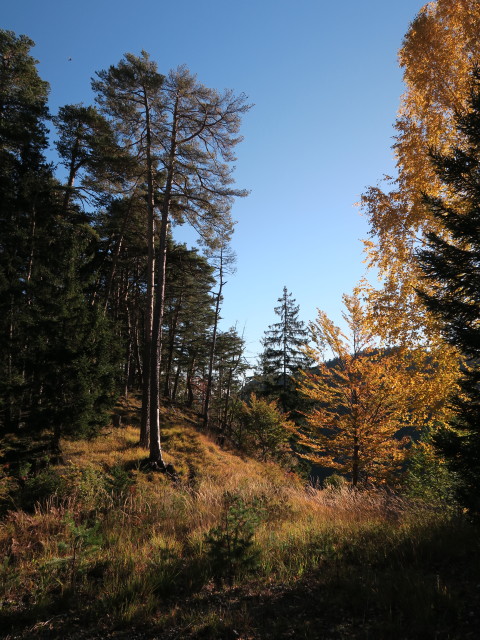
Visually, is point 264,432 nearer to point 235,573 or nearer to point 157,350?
point 157,350

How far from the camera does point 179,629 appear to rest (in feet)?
8.86

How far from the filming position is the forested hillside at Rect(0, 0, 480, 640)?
3.00m

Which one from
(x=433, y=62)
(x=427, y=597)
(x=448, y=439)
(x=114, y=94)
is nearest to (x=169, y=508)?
(x=427, y=597)

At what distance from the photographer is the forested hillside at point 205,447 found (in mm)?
3004

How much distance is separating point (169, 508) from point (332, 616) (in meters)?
3.67

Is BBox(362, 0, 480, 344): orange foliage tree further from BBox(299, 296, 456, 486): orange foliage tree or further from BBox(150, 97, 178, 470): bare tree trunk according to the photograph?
BBox(150, 97, 178, 470): bare tree trunk

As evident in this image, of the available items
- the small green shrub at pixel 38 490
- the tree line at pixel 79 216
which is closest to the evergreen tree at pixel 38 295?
the tree line at pixel 79 216

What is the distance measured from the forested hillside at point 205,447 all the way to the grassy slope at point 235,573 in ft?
0.09

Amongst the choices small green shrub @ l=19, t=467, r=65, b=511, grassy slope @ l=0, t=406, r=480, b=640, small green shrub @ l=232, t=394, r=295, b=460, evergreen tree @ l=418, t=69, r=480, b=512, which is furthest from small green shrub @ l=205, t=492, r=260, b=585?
small green shrub @ l=232, t=394, r=295, b=460

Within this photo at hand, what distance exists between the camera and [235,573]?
3.68 meters

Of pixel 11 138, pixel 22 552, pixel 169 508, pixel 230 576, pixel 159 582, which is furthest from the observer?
pixel 11 138

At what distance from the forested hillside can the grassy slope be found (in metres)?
0.03

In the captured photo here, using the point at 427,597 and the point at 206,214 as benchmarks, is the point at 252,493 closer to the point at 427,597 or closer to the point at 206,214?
the point at 427,597

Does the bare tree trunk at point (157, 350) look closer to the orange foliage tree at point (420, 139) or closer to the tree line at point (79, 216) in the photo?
the tree line at point (79, 216)
